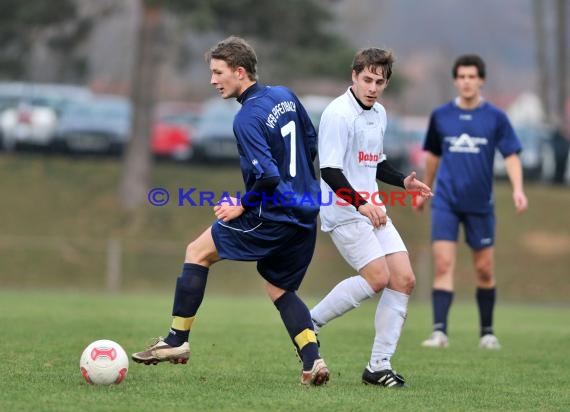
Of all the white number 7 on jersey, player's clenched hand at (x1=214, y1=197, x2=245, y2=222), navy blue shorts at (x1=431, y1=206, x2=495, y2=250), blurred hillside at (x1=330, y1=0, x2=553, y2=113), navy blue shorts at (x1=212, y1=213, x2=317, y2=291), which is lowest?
navy blue shorts at (x1=212, y1=213, x2=317, y2=291)

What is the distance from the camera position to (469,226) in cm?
1034

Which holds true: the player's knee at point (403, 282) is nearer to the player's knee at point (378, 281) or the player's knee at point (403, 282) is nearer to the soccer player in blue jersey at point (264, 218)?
the player's knee at point (378, 281)

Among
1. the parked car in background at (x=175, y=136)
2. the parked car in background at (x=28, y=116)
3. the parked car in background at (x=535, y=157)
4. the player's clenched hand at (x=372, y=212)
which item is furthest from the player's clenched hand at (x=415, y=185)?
the parked car in background at (x=28, y=116)

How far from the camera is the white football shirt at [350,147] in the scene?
6969 millimetres

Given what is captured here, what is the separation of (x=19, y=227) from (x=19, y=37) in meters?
7.80

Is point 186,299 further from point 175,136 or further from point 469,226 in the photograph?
point 175,136

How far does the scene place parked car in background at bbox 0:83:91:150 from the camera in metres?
31.4

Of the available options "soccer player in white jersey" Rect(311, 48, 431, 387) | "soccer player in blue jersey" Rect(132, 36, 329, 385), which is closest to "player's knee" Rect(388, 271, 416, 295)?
"soccer player in white jersey" Rect(311, 48, 431, 387)

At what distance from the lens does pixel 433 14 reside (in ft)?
201

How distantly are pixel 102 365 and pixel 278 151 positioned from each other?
1598 mm

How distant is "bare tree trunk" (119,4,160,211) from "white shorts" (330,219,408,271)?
68.5ft

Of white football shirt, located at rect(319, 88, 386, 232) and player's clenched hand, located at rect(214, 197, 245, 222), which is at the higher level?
white football shirt, located at rect(319, 88, 386, 232)

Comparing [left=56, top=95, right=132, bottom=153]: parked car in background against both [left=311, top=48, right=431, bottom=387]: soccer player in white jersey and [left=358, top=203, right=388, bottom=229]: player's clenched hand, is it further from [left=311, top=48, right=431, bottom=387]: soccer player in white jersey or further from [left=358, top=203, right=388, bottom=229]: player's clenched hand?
[left=358, top=203, right=388, bottom=229]: player's clenched hand

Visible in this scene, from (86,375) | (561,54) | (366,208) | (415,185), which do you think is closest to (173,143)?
(561,54)
